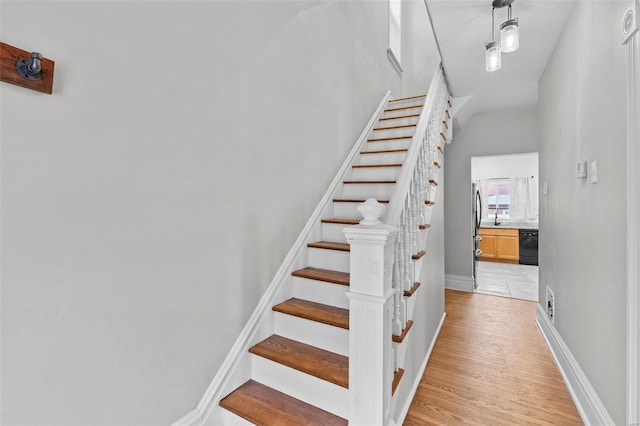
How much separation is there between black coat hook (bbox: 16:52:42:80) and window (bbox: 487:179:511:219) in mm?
8732

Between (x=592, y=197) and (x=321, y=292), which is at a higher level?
(x=592, y=197)

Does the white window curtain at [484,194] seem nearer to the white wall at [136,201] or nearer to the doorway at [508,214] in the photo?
the doorway at [508,214]

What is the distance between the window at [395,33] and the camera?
4250mm

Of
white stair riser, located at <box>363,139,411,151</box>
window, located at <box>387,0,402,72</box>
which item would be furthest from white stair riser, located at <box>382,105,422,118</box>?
window, located at <box>387,0,402,72</box>

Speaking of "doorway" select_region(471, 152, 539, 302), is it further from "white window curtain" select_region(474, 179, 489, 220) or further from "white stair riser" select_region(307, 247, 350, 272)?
"white stair riser" select_region(307, 247, 350, 272)

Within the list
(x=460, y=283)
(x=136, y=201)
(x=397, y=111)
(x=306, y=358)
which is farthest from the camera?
(x=460, y=283)

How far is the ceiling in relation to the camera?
7.47 feet

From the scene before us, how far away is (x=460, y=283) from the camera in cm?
470

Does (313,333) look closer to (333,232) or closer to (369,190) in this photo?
(333,232)

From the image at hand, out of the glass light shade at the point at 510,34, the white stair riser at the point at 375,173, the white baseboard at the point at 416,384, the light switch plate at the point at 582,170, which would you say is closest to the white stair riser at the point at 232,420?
the white baseboard at the point at 416,384

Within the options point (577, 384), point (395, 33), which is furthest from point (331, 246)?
point (395, 33)

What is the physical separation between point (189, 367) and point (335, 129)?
82.6 inches

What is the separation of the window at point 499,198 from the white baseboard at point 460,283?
3.98 meters

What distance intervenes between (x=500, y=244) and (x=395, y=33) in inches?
212
